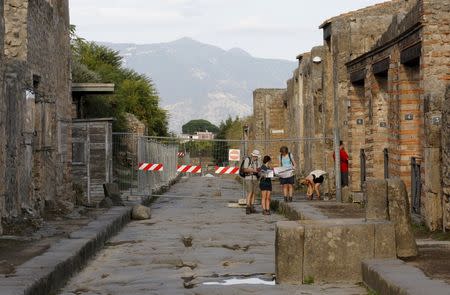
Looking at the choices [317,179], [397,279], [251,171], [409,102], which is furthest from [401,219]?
[317,179]

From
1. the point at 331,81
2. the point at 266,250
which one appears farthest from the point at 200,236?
the point at 331,81

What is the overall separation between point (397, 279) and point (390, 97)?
967 cm

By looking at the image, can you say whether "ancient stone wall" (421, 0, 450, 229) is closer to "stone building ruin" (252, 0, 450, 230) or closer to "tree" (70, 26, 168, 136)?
"stone building ruin" (252, 0, 450, 230)

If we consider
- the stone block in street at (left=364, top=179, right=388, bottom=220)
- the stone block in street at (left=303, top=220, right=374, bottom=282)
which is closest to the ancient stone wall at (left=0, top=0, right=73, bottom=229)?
the stone block in street at (left=303, top=220, right=374, bottom=282)

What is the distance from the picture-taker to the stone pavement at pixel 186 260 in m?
9.43

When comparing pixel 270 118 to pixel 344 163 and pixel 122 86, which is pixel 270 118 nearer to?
pixel 122 86

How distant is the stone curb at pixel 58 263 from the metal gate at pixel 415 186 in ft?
16.8

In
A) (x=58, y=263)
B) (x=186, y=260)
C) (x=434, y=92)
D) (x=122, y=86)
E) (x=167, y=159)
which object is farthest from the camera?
(x=122, y=86)

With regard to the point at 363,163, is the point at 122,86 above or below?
above

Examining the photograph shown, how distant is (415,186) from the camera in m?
15.7

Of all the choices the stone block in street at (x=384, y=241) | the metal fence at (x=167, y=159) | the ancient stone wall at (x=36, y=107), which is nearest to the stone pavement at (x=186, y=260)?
the stone block in street at (x=384, y=241)

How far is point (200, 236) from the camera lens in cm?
1567

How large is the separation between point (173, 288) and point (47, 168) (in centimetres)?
982

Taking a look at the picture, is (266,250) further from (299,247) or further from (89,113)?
(89,113)
